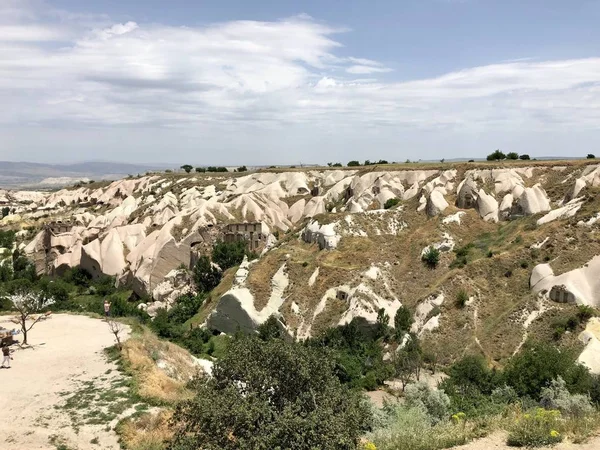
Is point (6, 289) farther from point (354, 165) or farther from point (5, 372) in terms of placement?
point (354, 165)

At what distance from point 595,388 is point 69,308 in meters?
30.6

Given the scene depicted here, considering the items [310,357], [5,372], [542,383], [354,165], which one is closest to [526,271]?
[542,383]

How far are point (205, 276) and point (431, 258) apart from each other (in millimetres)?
19339

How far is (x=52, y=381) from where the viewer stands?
18.4 m

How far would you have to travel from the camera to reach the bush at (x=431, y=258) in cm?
3512

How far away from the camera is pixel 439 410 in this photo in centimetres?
1661

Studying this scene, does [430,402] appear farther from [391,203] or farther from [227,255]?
[391,203]

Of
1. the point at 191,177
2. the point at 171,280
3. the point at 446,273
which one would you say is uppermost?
the point at 191,177

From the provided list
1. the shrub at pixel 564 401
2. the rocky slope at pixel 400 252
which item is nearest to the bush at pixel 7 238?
the rocky slope at pixel 400 252

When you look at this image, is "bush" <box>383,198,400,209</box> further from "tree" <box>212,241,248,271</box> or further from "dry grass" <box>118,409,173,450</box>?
"dry grass" <box>118,409,173,450</box>

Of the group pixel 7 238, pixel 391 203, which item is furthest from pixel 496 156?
pixel 7 238

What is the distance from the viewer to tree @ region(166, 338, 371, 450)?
9.95 meters

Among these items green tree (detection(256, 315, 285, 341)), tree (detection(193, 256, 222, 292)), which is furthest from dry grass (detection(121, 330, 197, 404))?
tree (detection(193, 256, 222, 292))

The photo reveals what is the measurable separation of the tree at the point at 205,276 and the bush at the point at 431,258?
17.6 metres
